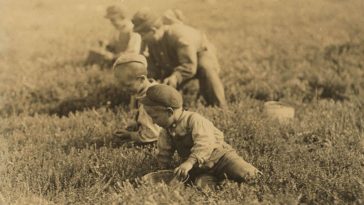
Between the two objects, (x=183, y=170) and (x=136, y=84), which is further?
(x=136, y=84)

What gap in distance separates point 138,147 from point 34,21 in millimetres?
6408

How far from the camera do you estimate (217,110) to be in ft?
20.5

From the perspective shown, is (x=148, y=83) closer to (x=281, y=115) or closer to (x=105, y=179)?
(x=105, y=179)

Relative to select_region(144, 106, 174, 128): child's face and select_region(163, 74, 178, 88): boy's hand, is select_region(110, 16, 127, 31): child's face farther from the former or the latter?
select_region(144, 106, 174, 128): child's face

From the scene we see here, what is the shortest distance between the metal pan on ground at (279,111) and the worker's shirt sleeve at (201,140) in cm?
179

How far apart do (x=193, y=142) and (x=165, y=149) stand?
30 centimetres

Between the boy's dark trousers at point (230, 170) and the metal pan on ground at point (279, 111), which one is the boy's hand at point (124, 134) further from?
the metal pan on ground at point (279, 111)

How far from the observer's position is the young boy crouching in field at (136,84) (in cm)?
514

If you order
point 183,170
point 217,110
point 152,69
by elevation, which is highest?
point 183,170

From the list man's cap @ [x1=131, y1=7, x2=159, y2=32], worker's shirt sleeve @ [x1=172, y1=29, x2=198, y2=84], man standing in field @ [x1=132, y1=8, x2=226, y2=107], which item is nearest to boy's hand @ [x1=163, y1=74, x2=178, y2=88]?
man standing in field @ [x1=132, y1=8, x2=226, y2=107]

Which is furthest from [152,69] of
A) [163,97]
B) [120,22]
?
[163,97]

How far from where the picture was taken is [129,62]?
16.8 feet

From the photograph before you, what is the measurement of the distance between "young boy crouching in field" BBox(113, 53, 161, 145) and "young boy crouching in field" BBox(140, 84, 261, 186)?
0.76 metres

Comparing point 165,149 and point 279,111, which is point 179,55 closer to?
point 279,111
